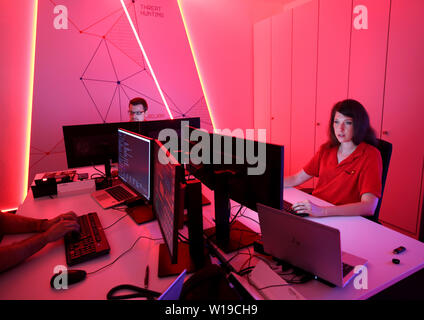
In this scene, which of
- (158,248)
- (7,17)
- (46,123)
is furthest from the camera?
(46,123)

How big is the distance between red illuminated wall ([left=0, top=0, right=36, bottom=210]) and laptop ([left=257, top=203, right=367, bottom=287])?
3366mm

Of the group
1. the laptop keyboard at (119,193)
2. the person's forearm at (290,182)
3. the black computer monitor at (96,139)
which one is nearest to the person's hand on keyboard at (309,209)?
the person's forearm at (290,182)

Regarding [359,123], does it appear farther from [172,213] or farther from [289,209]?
[172,213]

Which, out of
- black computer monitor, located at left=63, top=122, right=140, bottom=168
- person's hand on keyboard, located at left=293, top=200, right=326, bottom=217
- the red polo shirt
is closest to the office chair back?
the red polo shirt

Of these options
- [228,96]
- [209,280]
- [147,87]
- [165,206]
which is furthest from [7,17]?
[209,280]

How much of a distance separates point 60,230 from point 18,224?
0.33 meters

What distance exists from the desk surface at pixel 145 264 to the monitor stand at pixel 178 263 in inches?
1.0

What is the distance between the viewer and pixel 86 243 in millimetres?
1322

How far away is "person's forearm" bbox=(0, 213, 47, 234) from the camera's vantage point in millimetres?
1464

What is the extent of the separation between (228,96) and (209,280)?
3.92 meters

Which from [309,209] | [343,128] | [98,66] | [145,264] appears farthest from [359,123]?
[98,66]

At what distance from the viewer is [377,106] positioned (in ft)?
9.42

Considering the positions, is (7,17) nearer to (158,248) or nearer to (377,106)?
(158,248)

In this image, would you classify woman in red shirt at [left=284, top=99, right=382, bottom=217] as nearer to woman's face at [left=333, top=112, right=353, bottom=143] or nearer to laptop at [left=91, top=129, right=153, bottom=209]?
woman's face at [left=333, top=112, right=353, bottom=143]
